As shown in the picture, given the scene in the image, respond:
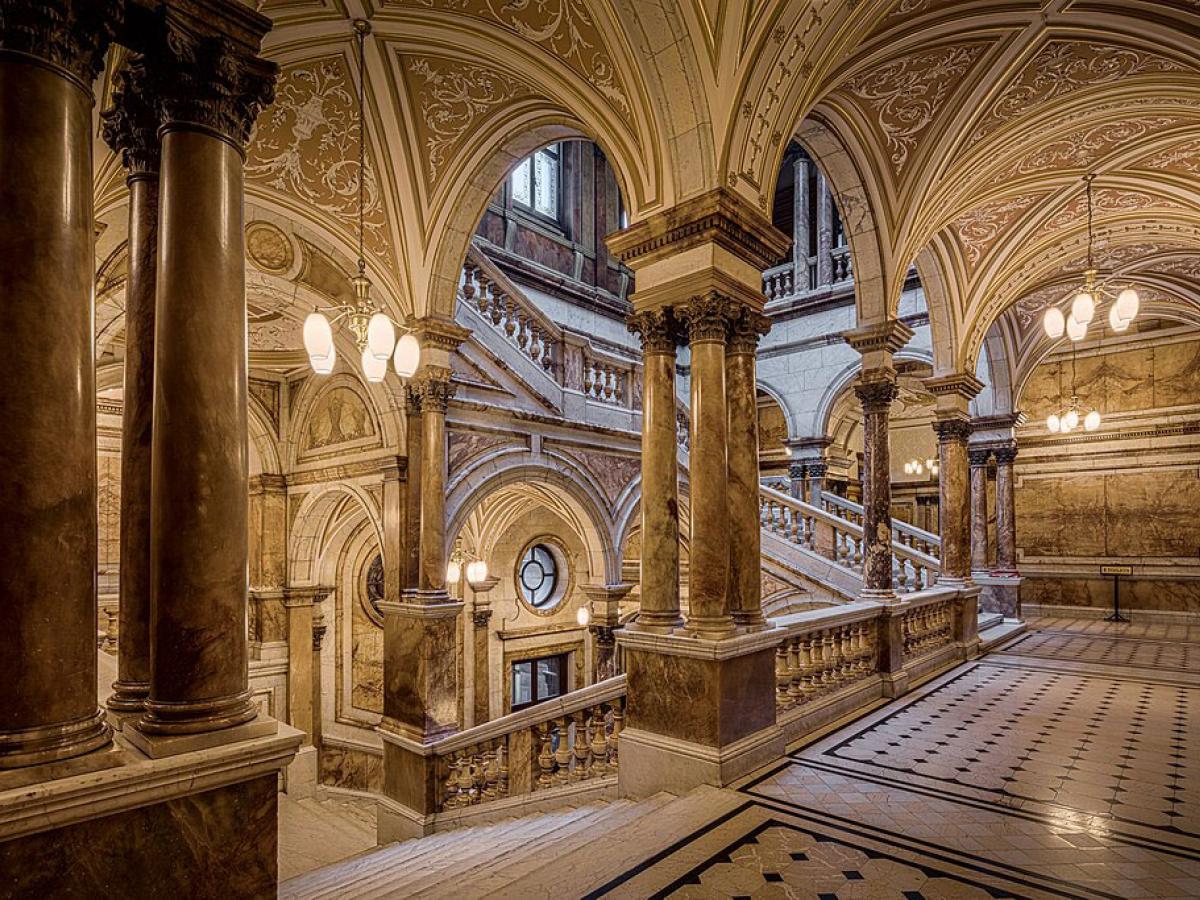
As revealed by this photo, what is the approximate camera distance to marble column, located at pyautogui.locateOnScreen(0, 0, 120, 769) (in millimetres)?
1993

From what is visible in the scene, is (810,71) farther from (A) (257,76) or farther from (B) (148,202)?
(B) (148,202)

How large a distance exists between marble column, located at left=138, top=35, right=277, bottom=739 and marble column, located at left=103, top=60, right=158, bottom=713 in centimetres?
44

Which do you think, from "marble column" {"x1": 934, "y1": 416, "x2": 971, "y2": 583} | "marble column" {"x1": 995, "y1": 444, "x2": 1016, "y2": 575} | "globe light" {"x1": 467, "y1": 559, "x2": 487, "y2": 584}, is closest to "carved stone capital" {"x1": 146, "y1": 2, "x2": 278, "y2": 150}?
"globe light" {"x1": 467, "y1": 559, "x2": 487, "y2": 584}

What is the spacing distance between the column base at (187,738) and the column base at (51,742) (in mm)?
139

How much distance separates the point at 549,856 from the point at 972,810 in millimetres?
2397

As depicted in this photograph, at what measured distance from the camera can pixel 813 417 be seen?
13.7m

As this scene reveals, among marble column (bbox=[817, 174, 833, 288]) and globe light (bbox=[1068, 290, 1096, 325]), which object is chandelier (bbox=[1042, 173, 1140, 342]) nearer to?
globe light (bbox=[1068, 290, 1096, 325])

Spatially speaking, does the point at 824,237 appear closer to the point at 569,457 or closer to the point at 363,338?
the point at 569,457

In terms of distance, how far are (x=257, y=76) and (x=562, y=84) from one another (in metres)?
2.92

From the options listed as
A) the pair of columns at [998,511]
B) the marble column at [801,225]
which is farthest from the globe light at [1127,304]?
the marble column at [801,225]

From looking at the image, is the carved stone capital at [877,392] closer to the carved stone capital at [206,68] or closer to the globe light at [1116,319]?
the globe light at [1116,319]

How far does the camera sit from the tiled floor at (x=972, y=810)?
3045 millimetres

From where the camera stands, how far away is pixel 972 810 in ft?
12.6

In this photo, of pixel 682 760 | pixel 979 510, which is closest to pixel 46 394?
pixel 682 760
